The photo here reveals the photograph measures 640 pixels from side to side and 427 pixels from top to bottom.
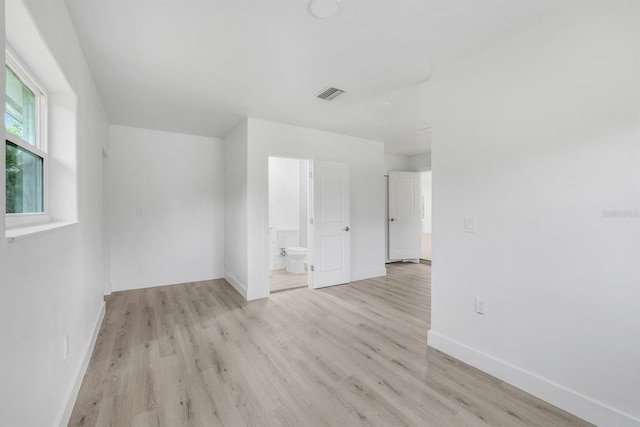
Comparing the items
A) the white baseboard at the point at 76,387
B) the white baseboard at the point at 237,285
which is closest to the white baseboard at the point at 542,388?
the white baseboard at the point at 237,285

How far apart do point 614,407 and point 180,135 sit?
5.46 meters

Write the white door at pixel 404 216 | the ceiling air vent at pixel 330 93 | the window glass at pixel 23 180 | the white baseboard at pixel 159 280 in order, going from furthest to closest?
1. the white door at pixel 404 216
2. the white baseboard at pixel 159 280
3. the ceiling air vent at pixel 330 93
4. the window glass at pixel 23 180

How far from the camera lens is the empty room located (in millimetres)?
1560

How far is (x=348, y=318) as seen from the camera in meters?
3.26

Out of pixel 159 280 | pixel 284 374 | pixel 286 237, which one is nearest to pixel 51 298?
pixel 284 374

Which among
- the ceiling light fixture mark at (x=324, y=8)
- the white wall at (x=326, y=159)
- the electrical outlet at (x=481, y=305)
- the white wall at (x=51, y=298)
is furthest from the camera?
the white wall at (x=326, y=159)

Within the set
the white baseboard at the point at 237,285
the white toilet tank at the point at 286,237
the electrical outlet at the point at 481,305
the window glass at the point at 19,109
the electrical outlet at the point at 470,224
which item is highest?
the window glass at the point at 19,109

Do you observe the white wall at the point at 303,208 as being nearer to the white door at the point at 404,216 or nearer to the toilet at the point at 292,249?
the toilet at the point at 292,249

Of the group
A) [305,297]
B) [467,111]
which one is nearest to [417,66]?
[467,111]

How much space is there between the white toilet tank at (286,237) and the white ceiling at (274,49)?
2741mm

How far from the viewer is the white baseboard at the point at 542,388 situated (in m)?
1.61

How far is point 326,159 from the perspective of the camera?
458 cm

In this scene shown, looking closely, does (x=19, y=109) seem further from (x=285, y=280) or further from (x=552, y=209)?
(x=285, y=280)

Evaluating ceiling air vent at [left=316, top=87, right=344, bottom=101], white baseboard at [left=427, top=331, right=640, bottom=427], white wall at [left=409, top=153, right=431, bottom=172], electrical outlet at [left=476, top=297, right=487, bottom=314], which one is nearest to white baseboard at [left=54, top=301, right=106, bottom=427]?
white baseboard at [left=427, top=331, right=640, bottom=427]
